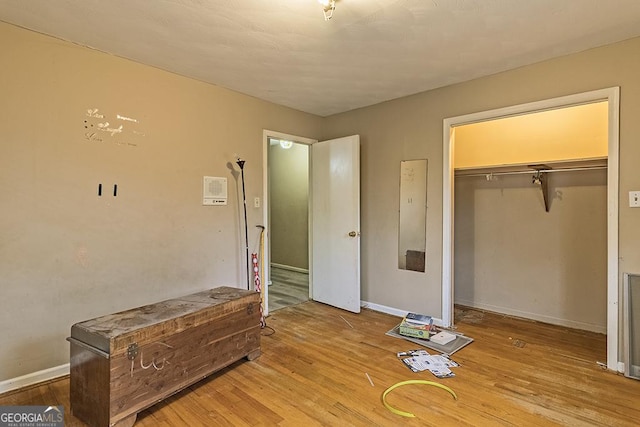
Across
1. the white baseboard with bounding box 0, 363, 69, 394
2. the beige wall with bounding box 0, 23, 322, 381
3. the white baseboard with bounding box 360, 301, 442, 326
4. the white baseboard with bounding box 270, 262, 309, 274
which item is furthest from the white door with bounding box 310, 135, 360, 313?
the white baseboard with bounding box 0, 363, 69, 394

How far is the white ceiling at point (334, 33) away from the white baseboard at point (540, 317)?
8.40 feet

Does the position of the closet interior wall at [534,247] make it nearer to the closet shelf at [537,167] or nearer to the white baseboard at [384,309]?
the closet shelf at [537,167]

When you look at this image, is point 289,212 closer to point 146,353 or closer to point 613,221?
point 146,353

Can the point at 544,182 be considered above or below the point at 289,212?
above

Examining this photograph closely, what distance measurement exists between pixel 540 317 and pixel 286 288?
3.23 m

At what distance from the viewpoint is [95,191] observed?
2.59 meters

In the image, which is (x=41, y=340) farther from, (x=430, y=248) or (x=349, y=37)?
(x=430, y=248)

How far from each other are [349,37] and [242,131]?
1.61 metres

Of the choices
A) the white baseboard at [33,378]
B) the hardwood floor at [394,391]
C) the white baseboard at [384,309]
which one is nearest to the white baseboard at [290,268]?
the white baseboard at [384,309]

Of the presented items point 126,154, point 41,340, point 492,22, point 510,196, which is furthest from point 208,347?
point 510,196

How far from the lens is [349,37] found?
7.83 feet

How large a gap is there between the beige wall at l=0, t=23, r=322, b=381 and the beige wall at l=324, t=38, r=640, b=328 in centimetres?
163

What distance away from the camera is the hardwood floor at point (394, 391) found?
199 cm

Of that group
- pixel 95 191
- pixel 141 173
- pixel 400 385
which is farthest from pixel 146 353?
pixel 400 385
